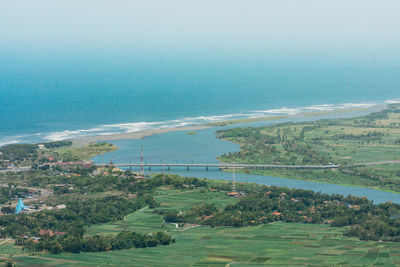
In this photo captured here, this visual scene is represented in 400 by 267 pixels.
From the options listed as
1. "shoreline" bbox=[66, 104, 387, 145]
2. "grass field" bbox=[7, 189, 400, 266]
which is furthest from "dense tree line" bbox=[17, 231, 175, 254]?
"shoreline" bbox=[66, 104, 387, 145]

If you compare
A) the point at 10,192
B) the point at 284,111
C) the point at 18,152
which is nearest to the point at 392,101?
the point at 284,111

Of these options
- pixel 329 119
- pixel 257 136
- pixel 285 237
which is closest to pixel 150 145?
pixel 257 136

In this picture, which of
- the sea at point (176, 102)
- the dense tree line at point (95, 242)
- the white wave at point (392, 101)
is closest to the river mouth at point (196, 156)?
the sea at point (176, 102)

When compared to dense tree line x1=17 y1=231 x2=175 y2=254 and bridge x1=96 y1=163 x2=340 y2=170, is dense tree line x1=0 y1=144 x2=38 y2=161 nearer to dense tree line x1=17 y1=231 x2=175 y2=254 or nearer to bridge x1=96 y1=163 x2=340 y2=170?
bridge x1=96 y1=163 x2=340 y2=170

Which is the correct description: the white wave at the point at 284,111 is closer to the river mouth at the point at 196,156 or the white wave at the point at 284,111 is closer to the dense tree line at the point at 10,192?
the river mouth at the point at 196,156

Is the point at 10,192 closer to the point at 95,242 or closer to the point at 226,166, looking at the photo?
the point at 95,242
